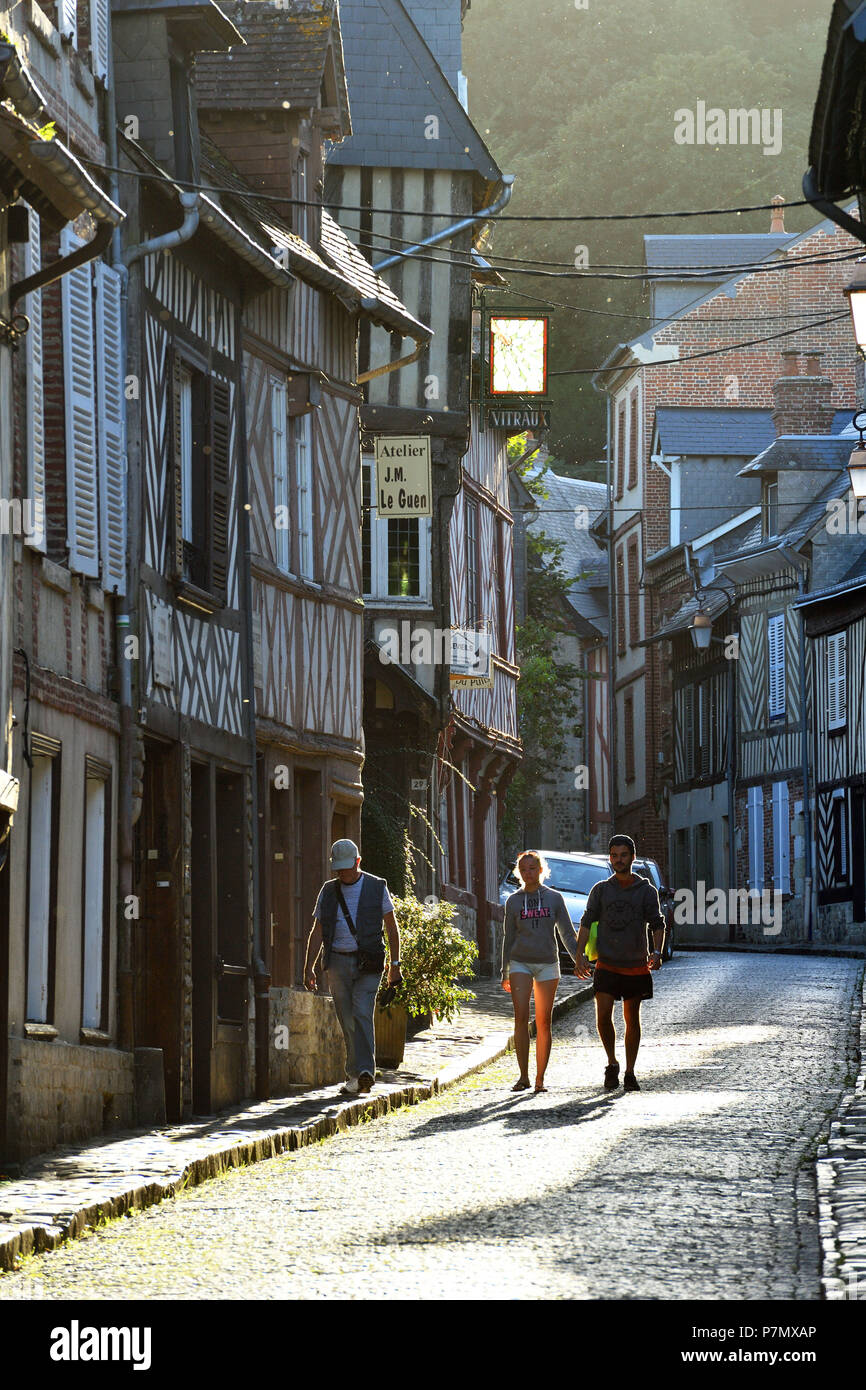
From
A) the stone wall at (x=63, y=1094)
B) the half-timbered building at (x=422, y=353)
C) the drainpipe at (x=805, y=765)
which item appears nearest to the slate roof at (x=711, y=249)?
the drainpipe at (x=805, y=765)

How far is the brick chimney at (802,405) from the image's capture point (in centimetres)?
4409

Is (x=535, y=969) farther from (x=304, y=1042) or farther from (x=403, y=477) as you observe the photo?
(x=403, y=477)

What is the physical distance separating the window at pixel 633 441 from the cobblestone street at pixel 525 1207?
35.6 metres

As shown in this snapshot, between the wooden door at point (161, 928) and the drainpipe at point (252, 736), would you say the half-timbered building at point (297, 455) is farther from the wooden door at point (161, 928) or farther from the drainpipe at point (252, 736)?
the wooden door at point (161, 928)

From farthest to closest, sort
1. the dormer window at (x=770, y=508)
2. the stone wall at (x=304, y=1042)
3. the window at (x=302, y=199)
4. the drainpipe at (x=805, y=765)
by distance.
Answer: the dormer window at (x=770, y=508) < the drainpipe at (x=805, y=765) < the window at (x=302, y=199) < the stone wall at (x=304, y=1042)

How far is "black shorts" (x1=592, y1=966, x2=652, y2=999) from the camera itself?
587 inches

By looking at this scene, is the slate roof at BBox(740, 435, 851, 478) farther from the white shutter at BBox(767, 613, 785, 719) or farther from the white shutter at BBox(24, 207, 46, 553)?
the white shutter at BBox(24, 207, 46, 553)

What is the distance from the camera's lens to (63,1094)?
12.0 m

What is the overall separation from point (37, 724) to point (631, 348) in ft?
Answer: 128

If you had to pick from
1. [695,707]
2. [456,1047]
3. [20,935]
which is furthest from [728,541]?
[20,935]

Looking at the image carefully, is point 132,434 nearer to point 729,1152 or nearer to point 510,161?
point 729,1152

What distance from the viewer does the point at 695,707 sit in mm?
47344

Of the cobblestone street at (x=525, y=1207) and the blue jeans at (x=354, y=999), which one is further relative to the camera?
the blue jeans at (x=354, y=999)

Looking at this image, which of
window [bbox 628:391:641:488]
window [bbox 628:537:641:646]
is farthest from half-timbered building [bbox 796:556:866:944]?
window [bbox 628:391:641:488]
